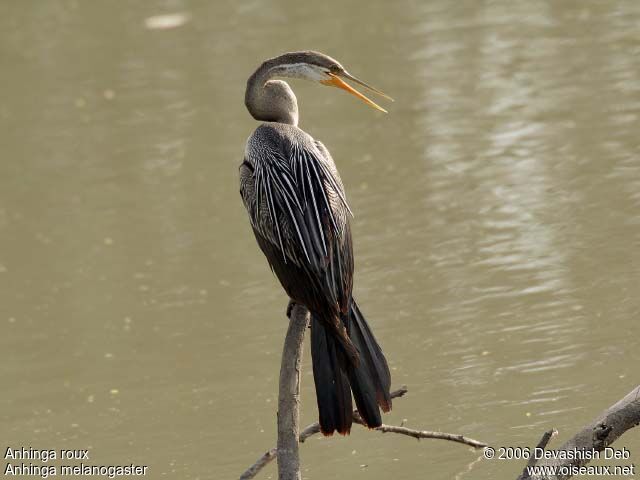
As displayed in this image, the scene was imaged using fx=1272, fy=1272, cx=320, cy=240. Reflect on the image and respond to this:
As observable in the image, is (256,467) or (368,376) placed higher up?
(368,376)

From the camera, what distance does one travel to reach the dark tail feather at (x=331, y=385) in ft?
12.7

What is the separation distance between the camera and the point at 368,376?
13.0ft

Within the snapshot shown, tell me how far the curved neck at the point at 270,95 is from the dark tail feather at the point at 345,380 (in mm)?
973

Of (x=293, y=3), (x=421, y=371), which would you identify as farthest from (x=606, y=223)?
(x=293, y=3)

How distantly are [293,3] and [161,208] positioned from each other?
4914 mm

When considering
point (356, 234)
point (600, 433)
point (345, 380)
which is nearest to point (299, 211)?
point (345, 380)

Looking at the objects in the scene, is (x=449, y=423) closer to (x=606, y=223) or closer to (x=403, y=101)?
(x=606, y=223)

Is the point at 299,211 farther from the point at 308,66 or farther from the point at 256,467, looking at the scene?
the point at 256,467

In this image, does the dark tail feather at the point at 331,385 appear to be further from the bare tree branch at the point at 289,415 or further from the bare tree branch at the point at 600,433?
the bare tree branch at the point at 600,433

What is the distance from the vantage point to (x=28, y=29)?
521 inches

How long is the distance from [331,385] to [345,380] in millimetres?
51

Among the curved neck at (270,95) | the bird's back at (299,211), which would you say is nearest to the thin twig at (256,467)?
the bird's back at (299,211)

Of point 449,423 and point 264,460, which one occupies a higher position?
point 264,460

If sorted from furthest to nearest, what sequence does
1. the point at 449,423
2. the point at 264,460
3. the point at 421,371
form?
the point at 421,371, the point at 449,423, the point at 264,460
